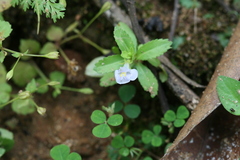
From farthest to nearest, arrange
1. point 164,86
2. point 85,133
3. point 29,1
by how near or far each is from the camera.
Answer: point 85,133 → point 164,86 → point 29,1

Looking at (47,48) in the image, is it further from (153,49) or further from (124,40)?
(153,49)

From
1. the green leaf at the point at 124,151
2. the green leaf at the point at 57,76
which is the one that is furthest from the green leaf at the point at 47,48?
the green leaf at the point at 124,151

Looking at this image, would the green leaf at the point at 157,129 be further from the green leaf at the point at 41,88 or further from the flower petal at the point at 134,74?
the green leaf at the point at 41,88

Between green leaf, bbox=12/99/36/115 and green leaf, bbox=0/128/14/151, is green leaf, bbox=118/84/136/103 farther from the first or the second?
green leaf, bbox=0/128/14/151

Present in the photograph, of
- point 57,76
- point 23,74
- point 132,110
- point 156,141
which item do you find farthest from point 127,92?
point 23,74

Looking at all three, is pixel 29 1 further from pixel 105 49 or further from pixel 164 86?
pixel 164 86

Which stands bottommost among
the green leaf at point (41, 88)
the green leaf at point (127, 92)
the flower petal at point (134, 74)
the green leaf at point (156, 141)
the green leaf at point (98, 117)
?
the green leaf at point (156, 141)

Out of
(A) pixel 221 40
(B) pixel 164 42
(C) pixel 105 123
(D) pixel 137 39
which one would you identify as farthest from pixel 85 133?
(A) pixel 221 40
